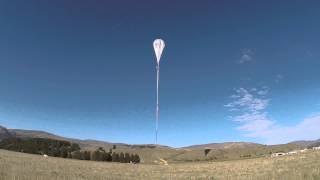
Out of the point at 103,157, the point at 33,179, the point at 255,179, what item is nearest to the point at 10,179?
the point at 33,179

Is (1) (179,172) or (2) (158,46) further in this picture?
(1) (179,172)

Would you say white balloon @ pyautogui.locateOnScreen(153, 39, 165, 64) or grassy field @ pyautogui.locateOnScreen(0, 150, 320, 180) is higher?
white balloon @ pyautogui.locateOnScreen(153, 39, 165, 64)

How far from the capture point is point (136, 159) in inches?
7141

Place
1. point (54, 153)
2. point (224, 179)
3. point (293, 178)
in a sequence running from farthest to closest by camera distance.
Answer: point (54, 153) → point (224, 179) → point (293, 178)

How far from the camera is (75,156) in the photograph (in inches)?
6895

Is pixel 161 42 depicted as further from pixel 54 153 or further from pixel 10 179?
pixel 54 153

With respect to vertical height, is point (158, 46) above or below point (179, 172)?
above

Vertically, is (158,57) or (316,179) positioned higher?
(158,57)

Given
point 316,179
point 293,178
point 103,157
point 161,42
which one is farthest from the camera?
point 103,157

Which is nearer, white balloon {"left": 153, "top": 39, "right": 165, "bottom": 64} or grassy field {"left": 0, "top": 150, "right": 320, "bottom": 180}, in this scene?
white balloon {"left": 153, "top": 39, "right": 165, "bottom": 64}

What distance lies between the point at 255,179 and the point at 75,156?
6265 inches

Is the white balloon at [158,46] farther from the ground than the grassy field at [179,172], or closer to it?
farther from the ground

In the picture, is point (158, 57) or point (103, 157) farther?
point (103, 157)

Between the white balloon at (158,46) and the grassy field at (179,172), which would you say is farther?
the grassy field at (179,172)
